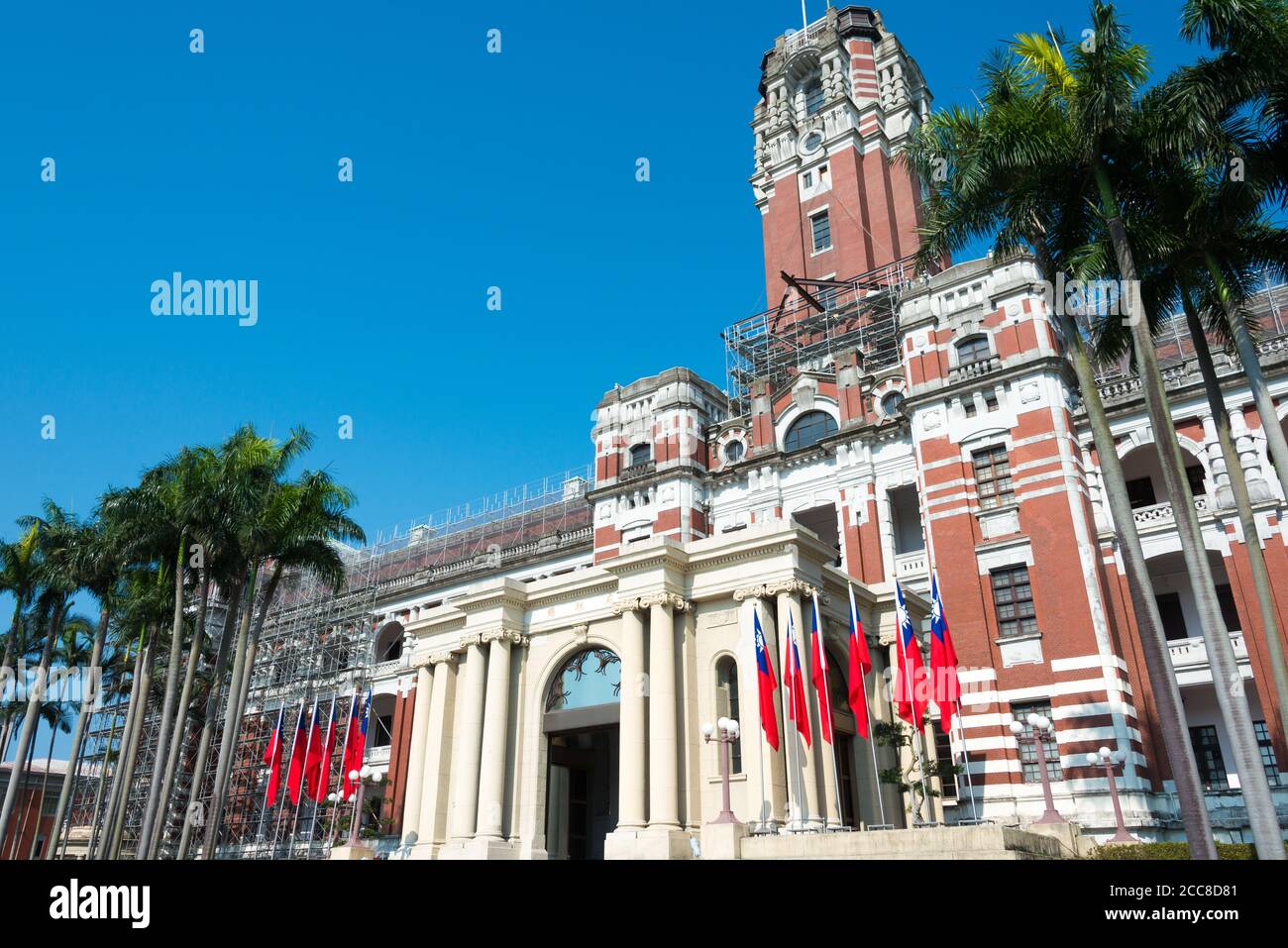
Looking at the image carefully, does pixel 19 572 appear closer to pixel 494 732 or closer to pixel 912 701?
pixel 494 732

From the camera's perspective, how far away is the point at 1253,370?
888 inches

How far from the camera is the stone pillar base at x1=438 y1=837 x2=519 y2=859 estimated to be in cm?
2989

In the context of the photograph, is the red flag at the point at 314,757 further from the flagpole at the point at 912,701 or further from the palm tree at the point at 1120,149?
the palm tree at the point at 1120,149

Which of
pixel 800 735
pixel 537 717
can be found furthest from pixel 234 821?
pixel 800 735

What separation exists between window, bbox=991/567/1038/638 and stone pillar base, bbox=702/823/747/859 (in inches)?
623

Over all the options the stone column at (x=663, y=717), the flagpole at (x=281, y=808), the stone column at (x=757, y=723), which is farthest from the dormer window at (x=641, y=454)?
the flagpole at (x=281, y=808)

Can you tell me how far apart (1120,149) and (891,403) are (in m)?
21.0

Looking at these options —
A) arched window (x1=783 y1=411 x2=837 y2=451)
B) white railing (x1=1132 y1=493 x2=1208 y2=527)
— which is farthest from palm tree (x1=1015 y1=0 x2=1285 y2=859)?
arched window (x1=783 y1=411 x2=837 y2=451)

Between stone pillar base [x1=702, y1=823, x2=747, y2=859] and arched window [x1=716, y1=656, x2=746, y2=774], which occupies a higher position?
arched window [x1=716, y1=656, x2=746, y2=774]

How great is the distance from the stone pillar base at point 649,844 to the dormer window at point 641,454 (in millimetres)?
24570

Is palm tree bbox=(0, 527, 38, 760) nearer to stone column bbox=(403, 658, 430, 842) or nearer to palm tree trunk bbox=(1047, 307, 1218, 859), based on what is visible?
stone column bbox=(403, 658, 430, 842)

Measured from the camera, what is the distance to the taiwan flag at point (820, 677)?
27.5 meters

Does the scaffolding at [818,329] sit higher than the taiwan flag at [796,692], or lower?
higher
